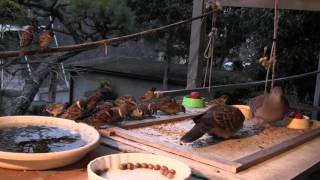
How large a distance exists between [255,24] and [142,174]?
7.09m

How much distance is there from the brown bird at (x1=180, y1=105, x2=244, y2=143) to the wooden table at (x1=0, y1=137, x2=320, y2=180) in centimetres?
20

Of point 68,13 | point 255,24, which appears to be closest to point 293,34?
point 255,24

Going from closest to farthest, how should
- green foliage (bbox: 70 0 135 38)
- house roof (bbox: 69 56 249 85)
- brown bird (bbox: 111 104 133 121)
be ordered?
brown bird (bbox: 111 104 133 121) < green foliage (bbox: 70 0 135 38) < house roof (bbox: 69 56 249 85)

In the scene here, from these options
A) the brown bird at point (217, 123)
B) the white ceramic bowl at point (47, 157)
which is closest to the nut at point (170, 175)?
the white ceramic bowl at point (47, 157)

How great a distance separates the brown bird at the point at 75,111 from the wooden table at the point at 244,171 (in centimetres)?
19

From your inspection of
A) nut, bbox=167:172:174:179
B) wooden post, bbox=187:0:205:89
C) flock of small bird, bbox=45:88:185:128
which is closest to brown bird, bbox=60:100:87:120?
flock of small bird, bbox=45:88:185:128

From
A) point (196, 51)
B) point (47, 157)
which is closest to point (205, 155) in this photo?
point (47, 157)

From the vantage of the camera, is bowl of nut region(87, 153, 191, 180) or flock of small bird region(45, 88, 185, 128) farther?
flock of small bird region(45, 88, 185, 128)

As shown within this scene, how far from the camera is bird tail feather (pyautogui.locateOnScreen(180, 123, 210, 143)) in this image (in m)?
2.02

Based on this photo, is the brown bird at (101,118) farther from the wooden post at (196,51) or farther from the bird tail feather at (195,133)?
the wooden post at (196,51)

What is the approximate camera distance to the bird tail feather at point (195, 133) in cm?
202

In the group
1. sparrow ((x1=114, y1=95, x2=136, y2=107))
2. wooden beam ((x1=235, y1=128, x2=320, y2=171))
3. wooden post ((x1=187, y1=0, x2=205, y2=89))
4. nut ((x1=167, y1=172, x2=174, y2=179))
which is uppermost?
wooden post ((x1=187, y1=0, x2=205, y2=89))

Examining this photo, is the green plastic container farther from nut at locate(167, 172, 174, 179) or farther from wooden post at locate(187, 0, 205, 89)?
nut at locate(167, 172, 174, 179)

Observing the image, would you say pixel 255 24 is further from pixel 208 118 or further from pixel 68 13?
pixel 208 118
